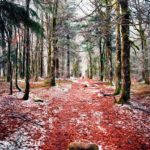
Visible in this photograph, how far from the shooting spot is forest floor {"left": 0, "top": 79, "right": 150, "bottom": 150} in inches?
403

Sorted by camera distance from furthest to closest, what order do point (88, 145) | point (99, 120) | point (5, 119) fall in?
point (99, 120) < point (5, 119) < point (88, 145)

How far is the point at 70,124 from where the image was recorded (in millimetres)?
12633

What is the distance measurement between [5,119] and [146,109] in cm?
758

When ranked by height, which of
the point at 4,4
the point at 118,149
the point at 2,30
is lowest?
the point at 118,149

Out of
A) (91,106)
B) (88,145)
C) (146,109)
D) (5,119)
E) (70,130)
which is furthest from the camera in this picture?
(91,106)

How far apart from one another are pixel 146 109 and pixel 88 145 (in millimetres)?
7419

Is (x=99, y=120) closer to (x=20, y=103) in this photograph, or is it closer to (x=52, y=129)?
(x=52, y=129)

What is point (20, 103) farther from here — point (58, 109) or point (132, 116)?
point (132, 116)

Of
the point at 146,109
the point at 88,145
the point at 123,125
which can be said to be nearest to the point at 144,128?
the point at 123,125

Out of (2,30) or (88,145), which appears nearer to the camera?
(88,145)

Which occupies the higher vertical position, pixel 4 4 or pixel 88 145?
pixel 4 4

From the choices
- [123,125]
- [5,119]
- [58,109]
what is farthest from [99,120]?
[5,119]

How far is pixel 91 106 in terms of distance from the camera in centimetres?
1644

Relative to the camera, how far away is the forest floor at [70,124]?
10.2 m
